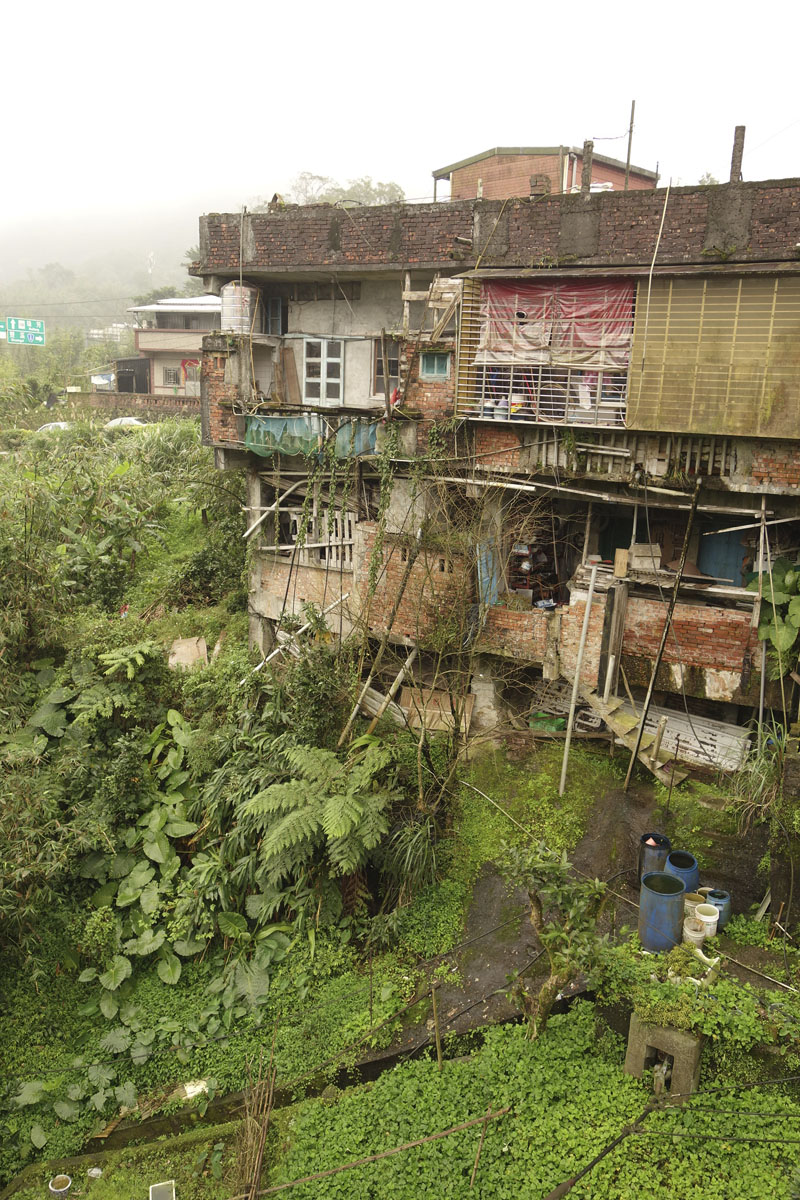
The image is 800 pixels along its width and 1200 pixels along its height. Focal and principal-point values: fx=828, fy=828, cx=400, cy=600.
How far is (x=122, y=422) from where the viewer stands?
28453mm

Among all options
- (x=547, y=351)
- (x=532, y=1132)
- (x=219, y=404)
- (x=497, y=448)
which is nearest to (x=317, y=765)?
(x=532, y=1132)

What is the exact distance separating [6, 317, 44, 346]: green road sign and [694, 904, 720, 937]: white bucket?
32275 millimetres

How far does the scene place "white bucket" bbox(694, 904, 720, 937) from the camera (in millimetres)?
7930

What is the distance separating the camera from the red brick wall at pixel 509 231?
396 inches

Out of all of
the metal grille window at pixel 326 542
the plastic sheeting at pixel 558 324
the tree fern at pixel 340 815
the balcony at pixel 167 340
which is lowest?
the tree fern at pixel 340 815

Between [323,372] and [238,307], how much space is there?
1780 millimetres

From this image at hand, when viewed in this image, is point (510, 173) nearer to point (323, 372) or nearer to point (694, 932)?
point (323, 372)

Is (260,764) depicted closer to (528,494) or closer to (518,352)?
(528,494)

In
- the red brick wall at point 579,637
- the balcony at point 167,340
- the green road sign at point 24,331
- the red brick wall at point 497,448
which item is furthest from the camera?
the balcony at point 167,340

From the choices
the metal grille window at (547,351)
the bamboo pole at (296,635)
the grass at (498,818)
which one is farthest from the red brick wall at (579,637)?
the bamboo pole at (296,635)

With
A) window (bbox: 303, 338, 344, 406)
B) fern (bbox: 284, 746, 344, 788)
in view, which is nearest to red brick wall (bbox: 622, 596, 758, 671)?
fern (bbox: 284, 746, 344, 788)

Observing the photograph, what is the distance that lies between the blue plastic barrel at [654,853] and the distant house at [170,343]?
27.5 meters

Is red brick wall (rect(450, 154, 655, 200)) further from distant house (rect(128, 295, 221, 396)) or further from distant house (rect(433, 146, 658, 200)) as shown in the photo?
distant house (rect(128, 295, 221, 396))

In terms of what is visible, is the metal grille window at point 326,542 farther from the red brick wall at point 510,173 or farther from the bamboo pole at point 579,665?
the red brick wall at point 510,173
